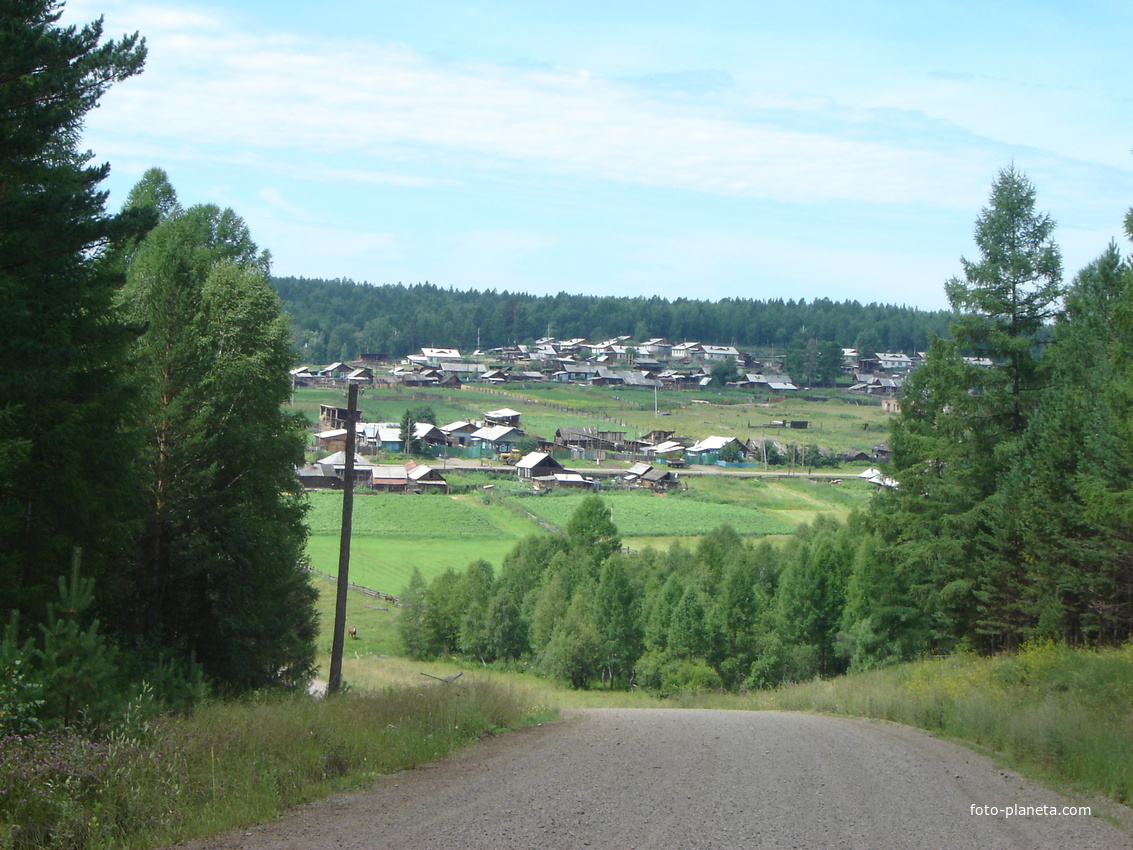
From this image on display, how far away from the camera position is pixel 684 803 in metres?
7.62

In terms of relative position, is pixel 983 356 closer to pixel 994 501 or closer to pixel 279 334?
pixel 994 501

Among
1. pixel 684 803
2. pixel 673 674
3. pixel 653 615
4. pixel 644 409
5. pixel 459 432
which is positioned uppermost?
pixel 684 803

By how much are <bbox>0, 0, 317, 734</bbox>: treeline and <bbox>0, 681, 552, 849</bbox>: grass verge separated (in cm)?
56

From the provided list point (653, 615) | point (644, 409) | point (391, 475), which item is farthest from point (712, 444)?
point (653, 615)

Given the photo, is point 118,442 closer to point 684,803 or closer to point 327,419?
point 684,803

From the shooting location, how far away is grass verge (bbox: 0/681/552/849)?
637cm

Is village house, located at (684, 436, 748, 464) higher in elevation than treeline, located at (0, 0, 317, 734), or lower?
lower

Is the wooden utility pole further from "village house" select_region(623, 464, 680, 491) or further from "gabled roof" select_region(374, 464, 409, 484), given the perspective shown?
"village house" select_region(623, 464, 680, 491)

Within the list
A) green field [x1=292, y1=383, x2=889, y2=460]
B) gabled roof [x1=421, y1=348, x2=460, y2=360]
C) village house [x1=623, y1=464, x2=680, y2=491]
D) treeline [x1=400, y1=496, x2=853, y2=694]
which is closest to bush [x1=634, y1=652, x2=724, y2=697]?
treeline [x1=400, y1=496, x2=853, y2=694]

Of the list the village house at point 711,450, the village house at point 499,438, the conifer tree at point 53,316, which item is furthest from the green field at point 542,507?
the conifer tree at point 53,316

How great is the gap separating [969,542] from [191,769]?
809 inches

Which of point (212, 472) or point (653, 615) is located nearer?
point (212, 472)

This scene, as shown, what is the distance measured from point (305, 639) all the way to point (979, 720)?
18049mm

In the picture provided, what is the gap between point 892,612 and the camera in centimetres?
3084
